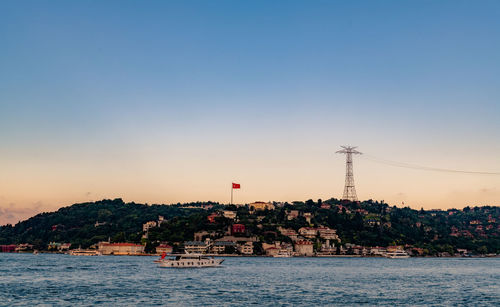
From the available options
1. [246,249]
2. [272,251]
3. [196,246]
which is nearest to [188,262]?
[196,246]

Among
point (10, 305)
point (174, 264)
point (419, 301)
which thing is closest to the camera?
point (10, 305)

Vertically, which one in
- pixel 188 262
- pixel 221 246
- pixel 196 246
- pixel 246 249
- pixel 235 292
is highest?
pixel 221 246

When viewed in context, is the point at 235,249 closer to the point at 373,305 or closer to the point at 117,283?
the point at 117,283

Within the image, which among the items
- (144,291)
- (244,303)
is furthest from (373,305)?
(144,291)

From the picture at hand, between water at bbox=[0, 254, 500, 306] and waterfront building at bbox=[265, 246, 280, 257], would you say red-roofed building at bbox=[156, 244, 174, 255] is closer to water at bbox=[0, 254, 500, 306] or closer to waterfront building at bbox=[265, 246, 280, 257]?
waterfront building at bbox=[265, 246, 280, 257]

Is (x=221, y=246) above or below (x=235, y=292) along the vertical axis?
above

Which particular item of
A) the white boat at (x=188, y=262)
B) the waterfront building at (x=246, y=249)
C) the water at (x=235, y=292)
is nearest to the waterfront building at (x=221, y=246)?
the waterfront building at (x=246, y=249)

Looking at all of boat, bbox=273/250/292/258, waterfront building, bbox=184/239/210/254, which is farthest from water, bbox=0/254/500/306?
boat, bbox=273/250/292/258

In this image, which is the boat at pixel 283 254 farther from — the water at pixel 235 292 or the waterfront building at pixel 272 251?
the water at pixel 235 292

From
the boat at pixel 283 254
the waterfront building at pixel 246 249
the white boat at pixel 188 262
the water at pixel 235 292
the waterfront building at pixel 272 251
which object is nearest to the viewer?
the water at pixel 235 292

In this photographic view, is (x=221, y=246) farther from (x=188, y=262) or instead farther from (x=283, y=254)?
(x=188, y=262)

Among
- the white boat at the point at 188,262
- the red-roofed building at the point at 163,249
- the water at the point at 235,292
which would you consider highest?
the red-roofed building at the point at 163,249
